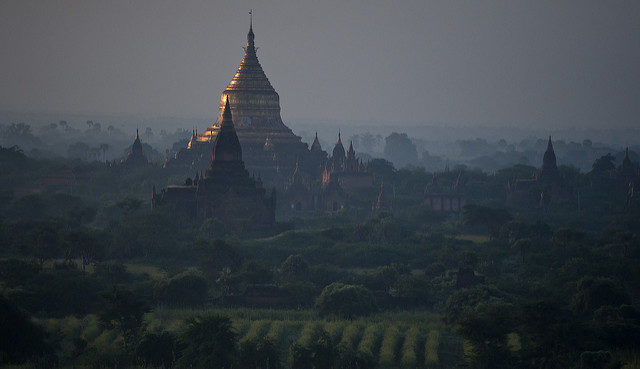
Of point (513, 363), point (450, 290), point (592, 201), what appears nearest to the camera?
point (513, 363)

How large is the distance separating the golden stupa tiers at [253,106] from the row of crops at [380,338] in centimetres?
5785

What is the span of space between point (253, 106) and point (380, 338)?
62.3 metres

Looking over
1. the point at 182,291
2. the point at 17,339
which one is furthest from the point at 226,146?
the point at 17,339

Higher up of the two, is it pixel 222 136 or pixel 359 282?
pixel 222 136

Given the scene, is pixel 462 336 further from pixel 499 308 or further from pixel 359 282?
pixel 359 282

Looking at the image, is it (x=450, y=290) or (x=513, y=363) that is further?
(x=450, y=290)

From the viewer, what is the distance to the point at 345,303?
51000mm

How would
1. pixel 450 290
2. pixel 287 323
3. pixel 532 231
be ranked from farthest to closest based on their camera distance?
pixel 532 231 < pixel 450 290 < pixel 287 323

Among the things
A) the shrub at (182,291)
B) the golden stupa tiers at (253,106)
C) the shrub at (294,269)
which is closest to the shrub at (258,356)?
the shrub at (182,291)

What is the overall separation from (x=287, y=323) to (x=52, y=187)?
2360 inches

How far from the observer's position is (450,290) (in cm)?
5509

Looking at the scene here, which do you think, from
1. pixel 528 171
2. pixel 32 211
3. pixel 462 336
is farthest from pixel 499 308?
pixel 528 171

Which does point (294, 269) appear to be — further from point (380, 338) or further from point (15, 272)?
point (15, 272)

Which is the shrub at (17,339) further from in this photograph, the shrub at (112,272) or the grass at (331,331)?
the shrub at (112,272)
